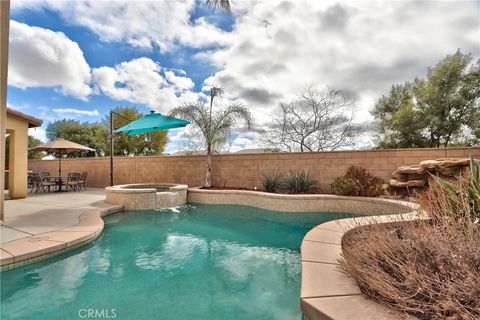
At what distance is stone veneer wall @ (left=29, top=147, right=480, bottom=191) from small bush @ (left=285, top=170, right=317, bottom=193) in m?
0.37

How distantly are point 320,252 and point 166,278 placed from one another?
230cm

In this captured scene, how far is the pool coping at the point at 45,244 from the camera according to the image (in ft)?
11.6

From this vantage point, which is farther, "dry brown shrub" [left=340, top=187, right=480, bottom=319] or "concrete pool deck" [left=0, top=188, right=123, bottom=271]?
"concrete pool deck" [left=0, top=188, right=123, bottom=271]

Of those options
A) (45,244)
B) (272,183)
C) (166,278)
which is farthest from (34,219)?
(272,183)

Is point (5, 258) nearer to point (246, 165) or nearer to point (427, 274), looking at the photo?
point (427, 274)

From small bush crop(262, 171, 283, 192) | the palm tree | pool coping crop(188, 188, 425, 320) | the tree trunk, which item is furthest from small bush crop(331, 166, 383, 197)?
the tree trunk

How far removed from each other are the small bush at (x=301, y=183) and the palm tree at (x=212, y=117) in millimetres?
3217

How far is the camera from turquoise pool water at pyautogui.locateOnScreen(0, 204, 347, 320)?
2744 millimetres

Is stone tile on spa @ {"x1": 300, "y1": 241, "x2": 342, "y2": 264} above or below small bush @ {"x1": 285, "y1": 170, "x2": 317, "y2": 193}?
below

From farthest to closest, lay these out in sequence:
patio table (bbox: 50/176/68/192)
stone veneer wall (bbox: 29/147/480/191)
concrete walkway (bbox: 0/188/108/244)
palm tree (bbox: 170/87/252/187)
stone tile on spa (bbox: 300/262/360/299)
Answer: patio table (bbox: 50/176/68/192) → palm tree (bbox: 170/87/252/187) → stone veneer wall (bbox: 29/147/480/191) → concrete walkway (bbox: 0/188/108/244) → stone tile on spa (bbox: 300/262/360/299)

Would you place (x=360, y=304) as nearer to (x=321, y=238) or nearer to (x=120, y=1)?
(x=321, y=238)

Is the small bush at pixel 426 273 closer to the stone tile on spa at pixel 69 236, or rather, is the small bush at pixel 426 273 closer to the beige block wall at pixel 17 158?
the stone tile on spa at pixel 69 236

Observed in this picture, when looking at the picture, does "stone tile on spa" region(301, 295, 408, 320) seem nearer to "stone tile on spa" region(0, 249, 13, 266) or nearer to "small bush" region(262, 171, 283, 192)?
"stone tile on spa" region(0, 249, 13, 266)

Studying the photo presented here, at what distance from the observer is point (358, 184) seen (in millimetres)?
8008
